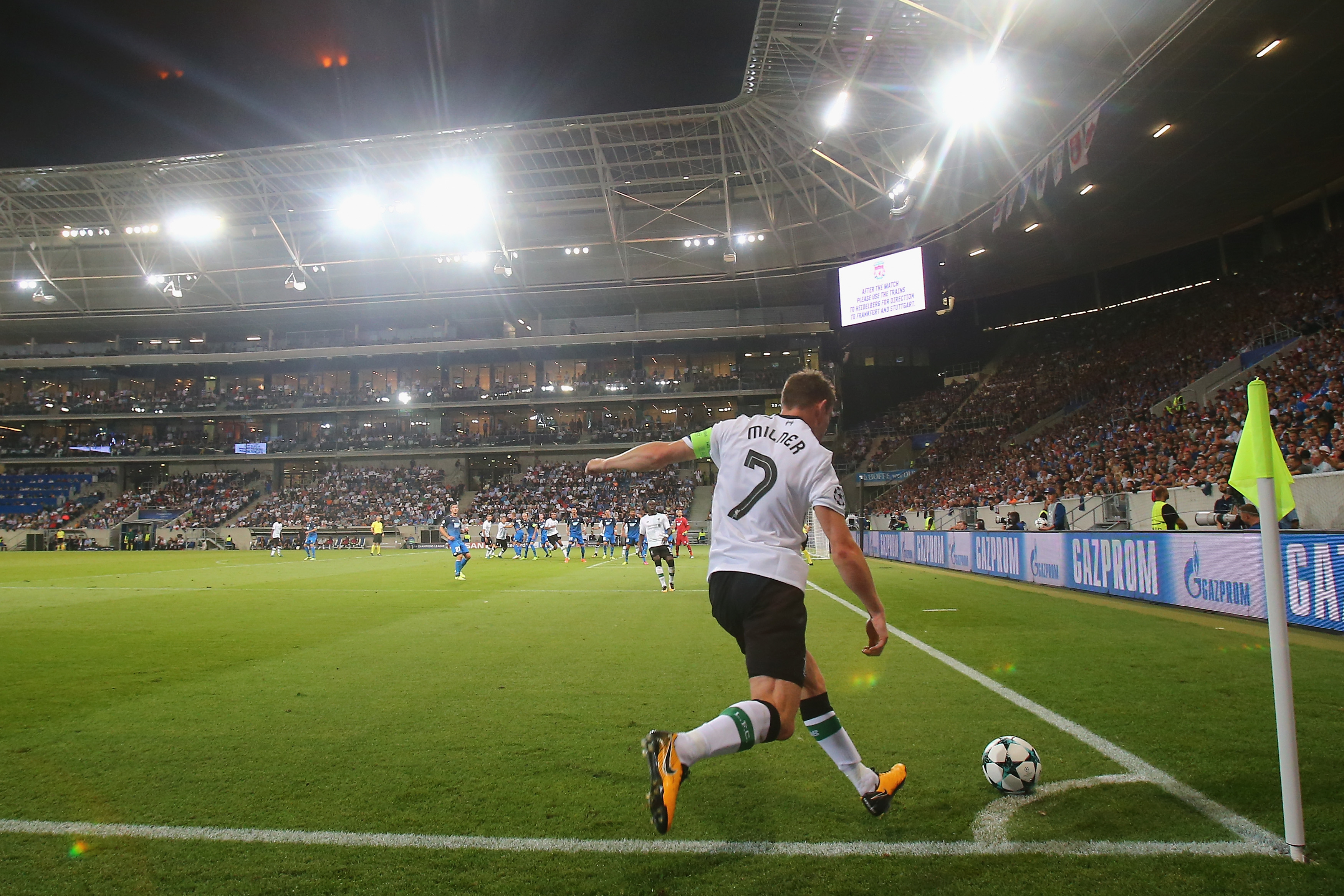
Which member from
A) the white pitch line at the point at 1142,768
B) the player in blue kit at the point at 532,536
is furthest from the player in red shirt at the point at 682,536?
the white pitch line at the point at 1142,768

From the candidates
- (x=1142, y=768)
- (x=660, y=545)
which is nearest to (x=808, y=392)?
(x=1142, y=768)

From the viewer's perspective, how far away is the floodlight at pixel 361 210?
125 feet

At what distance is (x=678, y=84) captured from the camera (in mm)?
26969

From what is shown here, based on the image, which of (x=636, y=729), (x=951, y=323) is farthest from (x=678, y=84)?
(x=951, y=323)

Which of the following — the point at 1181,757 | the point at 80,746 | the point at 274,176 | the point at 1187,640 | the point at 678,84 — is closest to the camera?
the point at 1181,757

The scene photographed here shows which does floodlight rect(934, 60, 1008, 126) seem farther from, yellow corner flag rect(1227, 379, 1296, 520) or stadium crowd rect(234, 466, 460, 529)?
stadium crowd rect(234, 466, 460, 529)

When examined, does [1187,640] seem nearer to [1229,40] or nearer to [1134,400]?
[1229,40]

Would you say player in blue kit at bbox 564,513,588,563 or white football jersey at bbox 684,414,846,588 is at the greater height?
white football jersey at bbox 684,414,846,588

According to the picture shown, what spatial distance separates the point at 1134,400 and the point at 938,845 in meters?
31.0

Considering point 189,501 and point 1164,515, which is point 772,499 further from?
point 189,501

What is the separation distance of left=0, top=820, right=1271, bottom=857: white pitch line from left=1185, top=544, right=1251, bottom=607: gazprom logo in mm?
8733

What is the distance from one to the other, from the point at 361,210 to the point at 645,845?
41.2m

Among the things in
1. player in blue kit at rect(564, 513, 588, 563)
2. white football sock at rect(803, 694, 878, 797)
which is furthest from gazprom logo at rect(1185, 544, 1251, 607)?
player in blue kit at rect(564, 513, 588, 563)

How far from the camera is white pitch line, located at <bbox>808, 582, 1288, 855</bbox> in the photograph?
3125 mm
